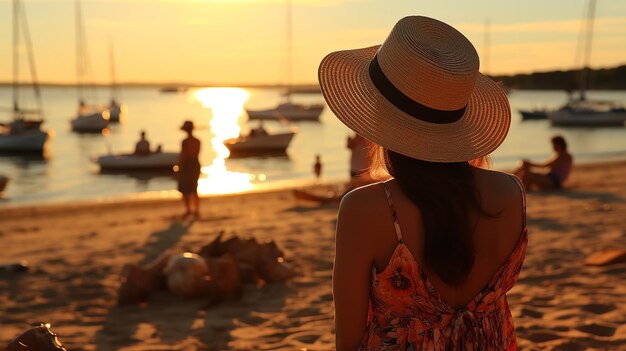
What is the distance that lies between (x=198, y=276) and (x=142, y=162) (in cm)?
2180

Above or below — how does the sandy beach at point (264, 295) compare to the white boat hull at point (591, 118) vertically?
above

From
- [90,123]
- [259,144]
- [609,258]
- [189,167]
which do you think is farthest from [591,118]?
[609,258]

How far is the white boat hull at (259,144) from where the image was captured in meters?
38.2

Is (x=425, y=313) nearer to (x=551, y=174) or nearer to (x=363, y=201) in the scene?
(x=363, y=201)

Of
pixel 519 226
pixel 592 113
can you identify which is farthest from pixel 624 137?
pixel 519 226

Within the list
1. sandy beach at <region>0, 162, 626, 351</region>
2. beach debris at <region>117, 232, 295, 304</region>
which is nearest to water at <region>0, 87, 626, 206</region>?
sandy beach at <region>0, 162, 626, 351</region>

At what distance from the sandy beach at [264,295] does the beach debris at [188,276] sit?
0.11 m

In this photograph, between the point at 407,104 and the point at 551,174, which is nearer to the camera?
the point at 407,104

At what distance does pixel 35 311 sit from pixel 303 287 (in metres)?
2.25

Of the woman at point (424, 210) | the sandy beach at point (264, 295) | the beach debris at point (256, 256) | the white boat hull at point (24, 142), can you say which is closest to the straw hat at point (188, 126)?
the sandy beach at point (264, 295)

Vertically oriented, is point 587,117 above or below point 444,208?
below

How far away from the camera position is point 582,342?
15.4ft

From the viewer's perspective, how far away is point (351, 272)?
2.09m

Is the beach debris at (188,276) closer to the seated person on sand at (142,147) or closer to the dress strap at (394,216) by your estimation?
the dress strap at (394,216)
